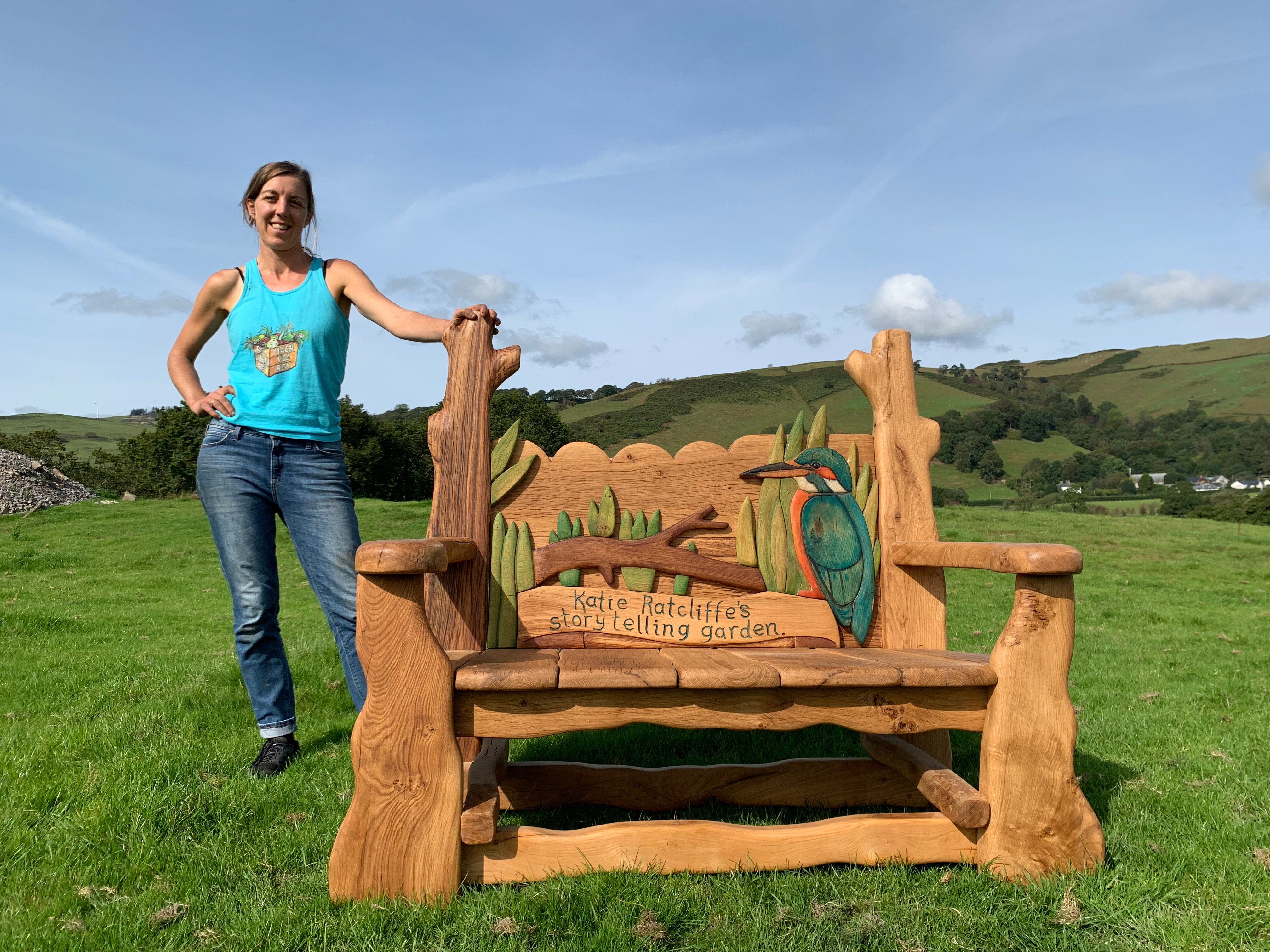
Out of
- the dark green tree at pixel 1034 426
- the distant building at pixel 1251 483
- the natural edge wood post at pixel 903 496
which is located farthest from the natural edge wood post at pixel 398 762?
the distant building at pixel 1251 483

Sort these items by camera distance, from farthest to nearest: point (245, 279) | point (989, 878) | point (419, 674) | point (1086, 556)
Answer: point (1086, 556), point (245, 279), point (989, 878), point (419, 674)

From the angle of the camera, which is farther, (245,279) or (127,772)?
(245,279)

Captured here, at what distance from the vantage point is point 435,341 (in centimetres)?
306

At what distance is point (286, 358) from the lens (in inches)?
125

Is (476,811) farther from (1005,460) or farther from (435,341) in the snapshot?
(1005,460)

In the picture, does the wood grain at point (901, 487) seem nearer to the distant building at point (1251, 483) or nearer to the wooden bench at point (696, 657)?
the wooden bench at point (696, 657)

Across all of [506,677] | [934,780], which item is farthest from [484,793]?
[934,780]

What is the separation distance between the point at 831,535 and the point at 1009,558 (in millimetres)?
826

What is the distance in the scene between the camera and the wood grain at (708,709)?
7.66 feet

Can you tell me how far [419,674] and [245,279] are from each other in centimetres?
207

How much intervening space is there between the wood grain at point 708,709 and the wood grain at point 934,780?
0.23m

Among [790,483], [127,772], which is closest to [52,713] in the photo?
[127,772]

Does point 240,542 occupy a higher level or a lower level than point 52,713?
higher

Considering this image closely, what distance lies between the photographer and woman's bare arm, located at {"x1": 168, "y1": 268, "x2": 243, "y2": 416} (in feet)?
11.0
